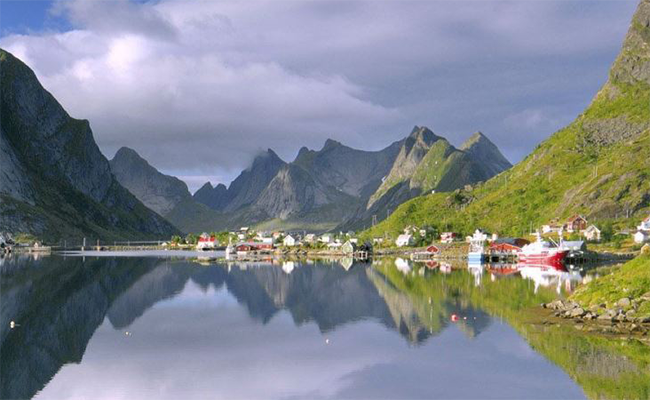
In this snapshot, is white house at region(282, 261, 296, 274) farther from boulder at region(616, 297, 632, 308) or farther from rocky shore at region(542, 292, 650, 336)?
boulder at region(616, 297, 632, 308)

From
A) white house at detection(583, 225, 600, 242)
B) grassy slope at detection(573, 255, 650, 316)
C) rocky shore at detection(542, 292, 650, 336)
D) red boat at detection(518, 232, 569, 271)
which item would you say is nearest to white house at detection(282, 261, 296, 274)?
red boat at detection(518, 232, 569, 271)

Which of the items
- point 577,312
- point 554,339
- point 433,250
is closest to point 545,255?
point 433,250

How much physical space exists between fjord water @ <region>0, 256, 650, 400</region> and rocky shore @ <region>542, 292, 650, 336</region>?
10.1ft

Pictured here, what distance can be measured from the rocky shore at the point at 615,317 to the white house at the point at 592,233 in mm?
121445

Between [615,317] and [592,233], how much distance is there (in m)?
130

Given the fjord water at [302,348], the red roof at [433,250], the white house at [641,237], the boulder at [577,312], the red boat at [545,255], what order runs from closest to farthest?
the fjord water at [302,348] < the boulder at [577,312] < the red boat at [545,255] < the white house at [641,237] < the red roof at [433,250]

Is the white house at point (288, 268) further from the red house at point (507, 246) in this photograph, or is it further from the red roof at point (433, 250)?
the red house at point (507, 246)

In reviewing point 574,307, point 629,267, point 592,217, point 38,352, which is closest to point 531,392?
point 574,307

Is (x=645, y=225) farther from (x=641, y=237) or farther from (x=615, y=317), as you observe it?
(x=615, y=317)

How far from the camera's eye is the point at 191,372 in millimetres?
42656

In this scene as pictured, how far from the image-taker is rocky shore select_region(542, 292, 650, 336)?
49781 mm

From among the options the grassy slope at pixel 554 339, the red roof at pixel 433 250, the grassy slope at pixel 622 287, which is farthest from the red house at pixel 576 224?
the grassy slope at pixel 622 287

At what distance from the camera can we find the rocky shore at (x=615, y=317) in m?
49.8

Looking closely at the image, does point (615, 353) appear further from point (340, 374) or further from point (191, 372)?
point (191, 372)
